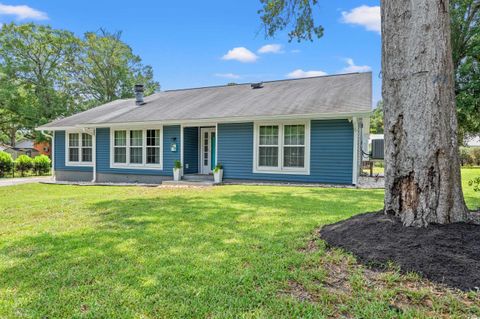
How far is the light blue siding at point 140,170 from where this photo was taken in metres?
12.8

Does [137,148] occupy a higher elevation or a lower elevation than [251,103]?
lower

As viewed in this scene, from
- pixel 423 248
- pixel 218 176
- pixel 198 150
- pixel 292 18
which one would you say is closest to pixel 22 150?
pixel 198 150

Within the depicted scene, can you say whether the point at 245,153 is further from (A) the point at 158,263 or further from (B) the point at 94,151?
(A) the point at 158,263

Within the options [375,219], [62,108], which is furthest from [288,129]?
[62,108]

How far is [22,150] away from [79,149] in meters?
28.9

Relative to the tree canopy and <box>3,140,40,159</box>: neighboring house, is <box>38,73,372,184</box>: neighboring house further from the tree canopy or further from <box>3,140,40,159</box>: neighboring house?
<box>3,140,40,159</box>: neighboring house

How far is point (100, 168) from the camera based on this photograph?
14.2m

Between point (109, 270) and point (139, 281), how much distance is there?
1.49 feet

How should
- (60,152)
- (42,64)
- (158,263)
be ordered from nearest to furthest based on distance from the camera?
(158,263) → (60,152) → (42,64)

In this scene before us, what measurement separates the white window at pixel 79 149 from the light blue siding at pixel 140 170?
2.81 feet

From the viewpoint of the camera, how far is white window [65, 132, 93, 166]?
48.5ft

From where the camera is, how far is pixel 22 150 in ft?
122

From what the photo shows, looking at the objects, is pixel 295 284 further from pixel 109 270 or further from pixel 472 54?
pixel 472 54

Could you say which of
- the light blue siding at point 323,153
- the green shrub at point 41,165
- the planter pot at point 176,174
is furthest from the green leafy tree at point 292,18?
the green shrub at point 41,165
